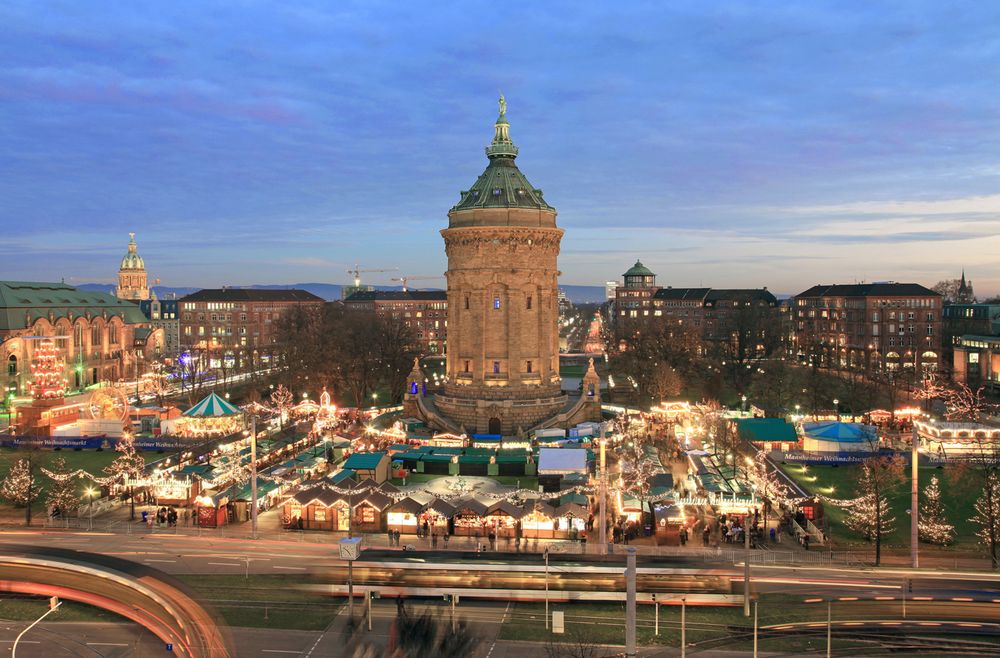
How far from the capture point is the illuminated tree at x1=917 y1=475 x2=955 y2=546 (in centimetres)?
4106

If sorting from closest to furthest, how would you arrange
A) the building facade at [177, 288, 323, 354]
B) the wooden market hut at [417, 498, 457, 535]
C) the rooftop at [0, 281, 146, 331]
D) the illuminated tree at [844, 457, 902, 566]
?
the illuminated tree at [844, 457, 902, 566] → the wooden market hut at [417, 498, 457, 535] → the rooftop at [0, 281, 146, 331] → the building facade at [177, 288, 323, 354]

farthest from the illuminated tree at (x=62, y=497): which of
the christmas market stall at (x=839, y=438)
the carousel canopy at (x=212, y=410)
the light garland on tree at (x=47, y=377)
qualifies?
the christmas market stall at (x=839, y=438)

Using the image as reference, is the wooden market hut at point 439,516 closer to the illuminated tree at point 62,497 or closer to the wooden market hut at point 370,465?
the wooden market hut at point 370,465

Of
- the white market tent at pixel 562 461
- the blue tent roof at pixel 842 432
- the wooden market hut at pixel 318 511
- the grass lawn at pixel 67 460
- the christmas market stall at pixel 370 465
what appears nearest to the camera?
the wooden market hut at pixel 318 511

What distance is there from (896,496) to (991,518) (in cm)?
1124

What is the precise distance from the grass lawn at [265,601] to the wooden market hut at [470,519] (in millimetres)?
11413

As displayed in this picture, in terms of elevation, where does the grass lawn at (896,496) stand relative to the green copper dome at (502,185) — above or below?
below

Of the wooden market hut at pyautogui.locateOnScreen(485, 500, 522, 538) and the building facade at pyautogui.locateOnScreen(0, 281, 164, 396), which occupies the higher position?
the building facade at pyautogui.locateOnScreen(0, 281, 164, 396)

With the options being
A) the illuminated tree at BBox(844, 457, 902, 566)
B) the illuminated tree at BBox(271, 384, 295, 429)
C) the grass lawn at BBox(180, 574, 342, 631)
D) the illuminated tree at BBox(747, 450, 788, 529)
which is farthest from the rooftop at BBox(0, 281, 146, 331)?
the illuminated tree at BBox(844, 457, 902, 566)

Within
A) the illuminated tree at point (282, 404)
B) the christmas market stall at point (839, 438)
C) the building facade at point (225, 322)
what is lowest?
the christmas market stall at point (839, 438)

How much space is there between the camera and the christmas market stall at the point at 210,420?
69.9 metres

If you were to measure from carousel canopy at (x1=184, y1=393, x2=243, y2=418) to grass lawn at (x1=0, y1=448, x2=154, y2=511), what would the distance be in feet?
16.2

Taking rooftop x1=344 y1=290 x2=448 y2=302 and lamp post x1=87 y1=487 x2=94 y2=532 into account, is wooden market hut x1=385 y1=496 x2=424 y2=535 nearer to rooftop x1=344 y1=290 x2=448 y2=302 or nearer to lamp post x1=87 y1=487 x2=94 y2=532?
lamp post x1=87 y1=487 x2=94 y2=532

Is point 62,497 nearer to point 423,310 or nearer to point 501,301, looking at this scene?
point 501,301
